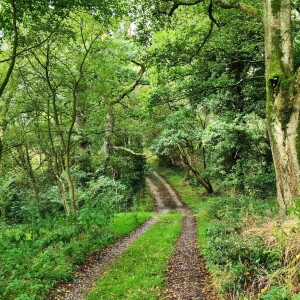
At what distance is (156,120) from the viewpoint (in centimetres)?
2042

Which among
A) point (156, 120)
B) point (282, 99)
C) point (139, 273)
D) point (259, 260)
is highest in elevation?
point (156, 120)

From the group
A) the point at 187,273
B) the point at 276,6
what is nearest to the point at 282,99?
the point at 276,6

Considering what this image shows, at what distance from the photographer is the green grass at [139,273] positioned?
6.23 metres

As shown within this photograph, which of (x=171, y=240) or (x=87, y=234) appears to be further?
(x=171, y=240)

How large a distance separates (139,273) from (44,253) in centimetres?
255

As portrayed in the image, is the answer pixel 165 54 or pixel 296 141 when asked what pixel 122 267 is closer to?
pixel 296 141

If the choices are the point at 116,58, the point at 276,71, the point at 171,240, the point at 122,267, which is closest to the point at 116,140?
the point at 116,58

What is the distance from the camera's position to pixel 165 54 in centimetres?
1045

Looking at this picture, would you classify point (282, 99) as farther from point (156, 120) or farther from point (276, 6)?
point (156, 120)

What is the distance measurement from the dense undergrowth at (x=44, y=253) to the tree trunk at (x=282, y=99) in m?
5.80

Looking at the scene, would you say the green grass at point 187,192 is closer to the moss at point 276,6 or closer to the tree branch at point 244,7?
the tree branch at point 244,7

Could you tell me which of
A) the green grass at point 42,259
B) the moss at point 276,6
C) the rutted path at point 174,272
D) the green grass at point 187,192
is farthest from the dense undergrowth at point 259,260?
the green grass at point 187,192

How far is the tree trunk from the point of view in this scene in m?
6.71

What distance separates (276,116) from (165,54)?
5.10 meters
